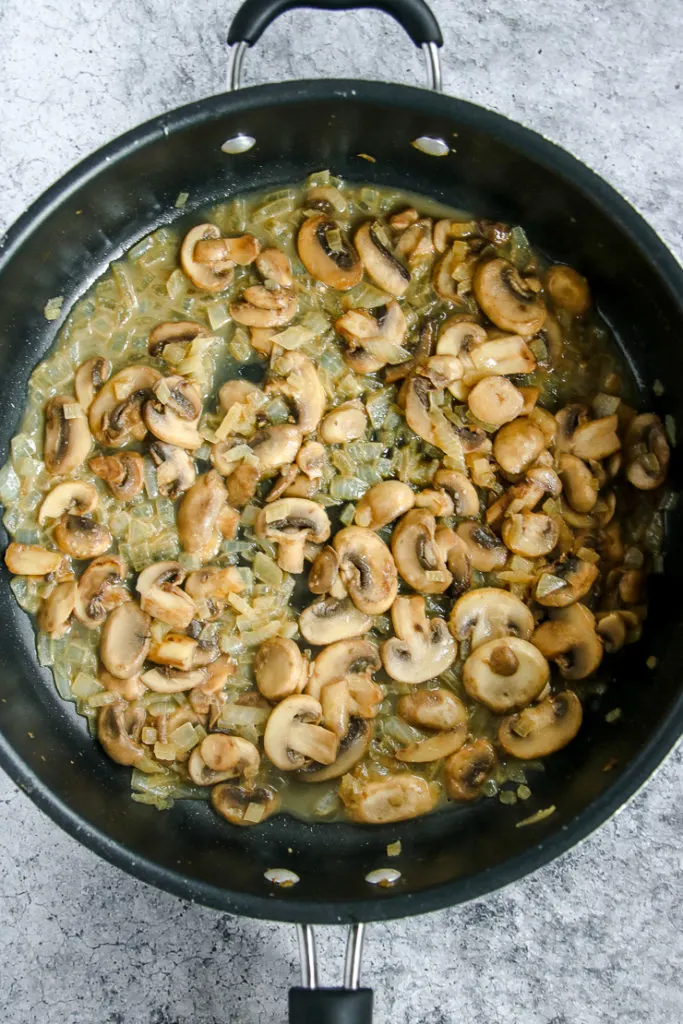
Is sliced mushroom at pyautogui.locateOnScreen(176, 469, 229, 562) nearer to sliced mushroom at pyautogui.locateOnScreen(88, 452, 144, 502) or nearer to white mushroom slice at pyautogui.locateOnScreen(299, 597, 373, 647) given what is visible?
sliced mushroom at pyautogui.locateOnScreen(88, 452, 144, 502)

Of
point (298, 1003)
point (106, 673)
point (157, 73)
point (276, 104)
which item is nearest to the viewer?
point (298, 1003)

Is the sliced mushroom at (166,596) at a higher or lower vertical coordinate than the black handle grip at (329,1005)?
higher

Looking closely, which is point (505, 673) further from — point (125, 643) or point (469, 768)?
point (125, 643)

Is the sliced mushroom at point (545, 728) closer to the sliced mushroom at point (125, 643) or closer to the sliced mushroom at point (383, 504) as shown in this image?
the sliced mushroom at point (383, 504)

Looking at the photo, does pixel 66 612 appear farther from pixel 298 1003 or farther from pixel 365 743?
pixel 298 1003

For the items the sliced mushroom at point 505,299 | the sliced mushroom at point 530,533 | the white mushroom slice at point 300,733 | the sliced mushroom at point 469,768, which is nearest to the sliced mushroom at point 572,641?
the sliced mushroom at point 530,533

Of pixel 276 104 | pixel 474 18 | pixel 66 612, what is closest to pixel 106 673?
pixel 66 612

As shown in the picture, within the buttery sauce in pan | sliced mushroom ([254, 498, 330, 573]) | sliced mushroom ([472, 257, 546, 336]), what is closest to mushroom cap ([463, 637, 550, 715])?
the buttery sauce in pan
